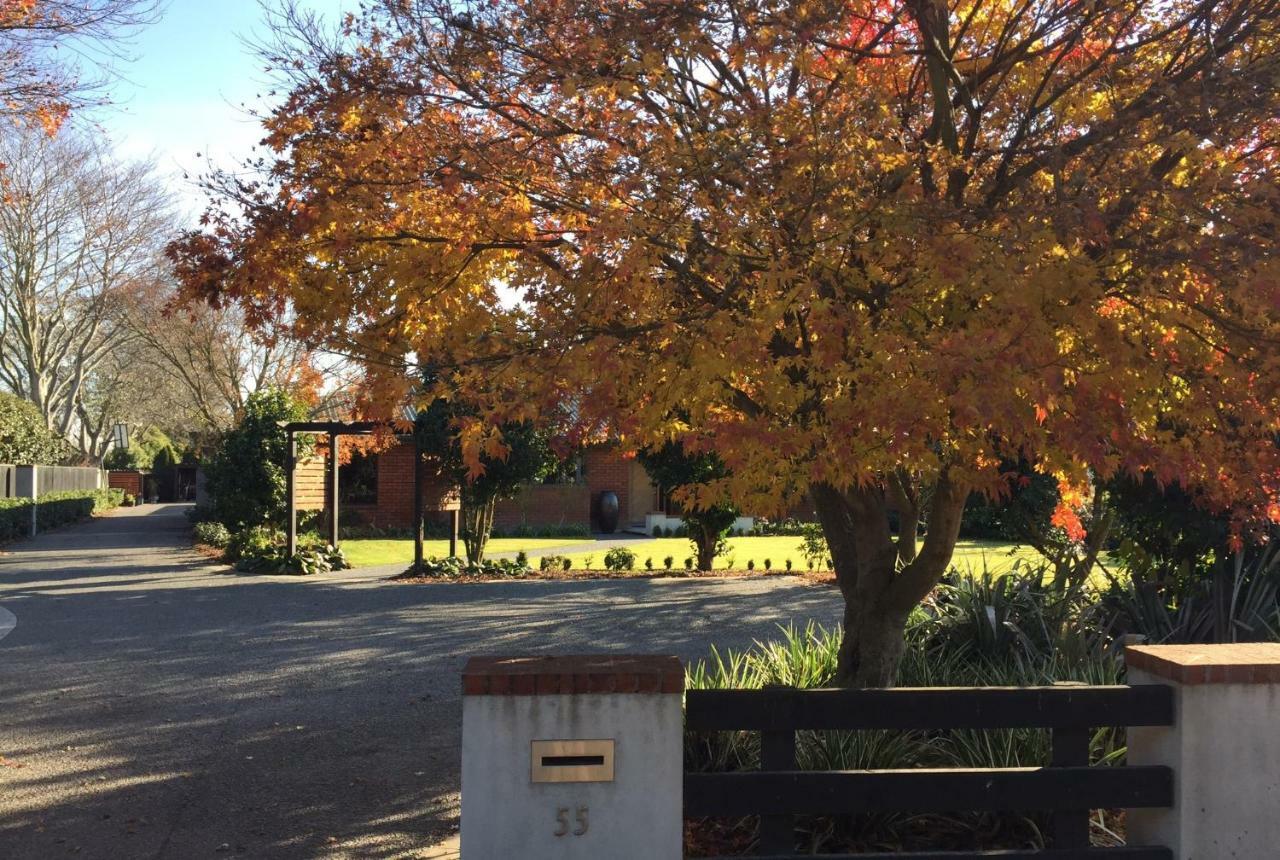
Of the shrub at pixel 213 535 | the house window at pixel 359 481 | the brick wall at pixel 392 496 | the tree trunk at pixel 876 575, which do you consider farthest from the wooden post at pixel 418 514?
the tree trunk at pixel 876 575

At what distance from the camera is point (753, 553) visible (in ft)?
83.8

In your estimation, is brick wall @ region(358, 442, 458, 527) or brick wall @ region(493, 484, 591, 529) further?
brick wall @ region(493, 484, 591, 529)

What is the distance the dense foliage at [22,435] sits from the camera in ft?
103

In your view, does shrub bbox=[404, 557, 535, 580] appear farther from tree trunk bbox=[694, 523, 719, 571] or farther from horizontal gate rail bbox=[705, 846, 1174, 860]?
horizontal gate rail bbox=[705, 846, 1174, 860]

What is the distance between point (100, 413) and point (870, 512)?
60167 millimetres

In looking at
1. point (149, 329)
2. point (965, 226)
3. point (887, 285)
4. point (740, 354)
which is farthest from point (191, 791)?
point (149, 329)

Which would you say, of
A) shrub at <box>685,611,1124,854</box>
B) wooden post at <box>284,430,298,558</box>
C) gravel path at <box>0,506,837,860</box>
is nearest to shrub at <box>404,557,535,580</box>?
gravel path at <box>0,506,837,860</box>

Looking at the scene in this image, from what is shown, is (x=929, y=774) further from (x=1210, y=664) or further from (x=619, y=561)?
(x=619, y=561)

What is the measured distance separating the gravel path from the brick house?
11.6 m

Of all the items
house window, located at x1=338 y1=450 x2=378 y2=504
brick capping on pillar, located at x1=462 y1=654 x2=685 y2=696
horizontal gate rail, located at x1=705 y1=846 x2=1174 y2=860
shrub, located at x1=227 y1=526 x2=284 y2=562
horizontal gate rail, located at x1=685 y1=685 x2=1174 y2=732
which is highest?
house window, located at x1=338 y1=450 x2=378 y2=504

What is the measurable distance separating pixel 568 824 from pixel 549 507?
27.8 m

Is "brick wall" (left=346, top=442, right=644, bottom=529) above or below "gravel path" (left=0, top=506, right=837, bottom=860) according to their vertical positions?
above

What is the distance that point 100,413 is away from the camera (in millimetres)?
58656

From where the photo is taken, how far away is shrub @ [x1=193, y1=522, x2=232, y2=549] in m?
A: 23.6
